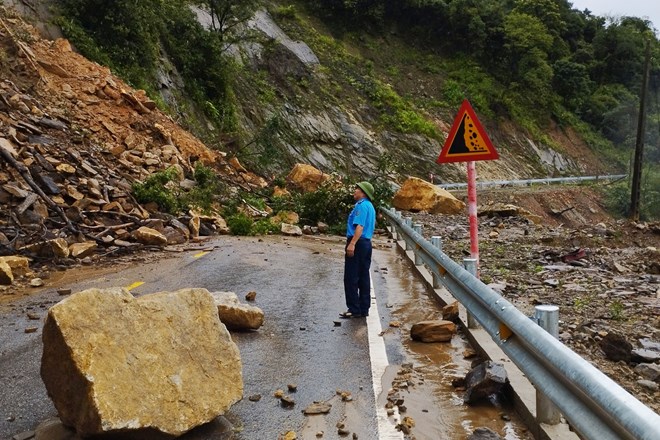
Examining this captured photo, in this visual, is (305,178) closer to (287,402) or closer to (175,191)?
(175,191)

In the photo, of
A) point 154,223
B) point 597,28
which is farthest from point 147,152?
point 597,28

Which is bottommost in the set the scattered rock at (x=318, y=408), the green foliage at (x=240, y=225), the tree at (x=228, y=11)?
the green foliage at (x=240, y=225)

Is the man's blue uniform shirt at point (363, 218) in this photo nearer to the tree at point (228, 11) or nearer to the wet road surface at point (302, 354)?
the wet road surface at point (302, 354)

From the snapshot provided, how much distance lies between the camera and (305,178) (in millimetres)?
22312

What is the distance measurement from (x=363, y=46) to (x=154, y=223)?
131 ft

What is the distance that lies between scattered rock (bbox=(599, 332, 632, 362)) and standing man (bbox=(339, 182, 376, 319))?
278 cm

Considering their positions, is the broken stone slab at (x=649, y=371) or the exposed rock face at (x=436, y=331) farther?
the exposed rock face at (x=436, y=331)

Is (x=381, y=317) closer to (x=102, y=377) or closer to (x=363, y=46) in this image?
(x=102, y=377)

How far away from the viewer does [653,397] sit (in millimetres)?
4348

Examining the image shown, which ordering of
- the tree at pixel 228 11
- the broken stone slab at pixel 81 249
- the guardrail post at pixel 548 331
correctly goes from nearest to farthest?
1. the guardrail post at pixel 548 331
2. the broken stone slab at pixel 81 249
3. the tree at pixel 228 11

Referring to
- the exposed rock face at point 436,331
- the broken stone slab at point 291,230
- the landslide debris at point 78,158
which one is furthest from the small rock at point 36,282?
the broken stone slab at point 291,230

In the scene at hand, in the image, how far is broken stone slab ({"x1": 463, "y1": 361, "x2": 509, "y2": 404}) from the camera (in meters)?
4.36

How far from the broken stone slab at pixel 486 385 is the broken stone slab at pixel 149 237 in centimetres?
915

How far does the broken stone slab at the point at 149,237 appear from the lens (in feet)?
40.4
